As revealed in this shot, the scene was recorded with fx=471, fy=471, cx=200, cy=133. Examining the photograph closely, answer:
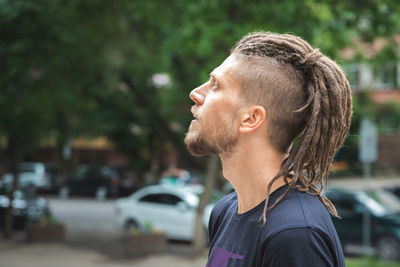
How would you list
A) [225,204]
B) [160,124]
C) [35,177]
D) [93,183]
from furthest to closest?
[35,177], [93,183], [160,124], [225,204]

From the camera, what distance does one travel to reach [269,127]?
4.85ft

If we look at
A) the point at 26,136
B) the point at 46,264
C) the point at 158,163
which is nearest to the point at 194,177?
the point at 158,163

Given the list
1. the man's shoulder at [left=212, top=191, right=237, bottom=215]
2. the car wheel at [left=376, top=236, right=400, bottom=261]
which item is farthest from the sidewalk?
the man's shoulder at [left=212, top=191, right=237, bottom=215]

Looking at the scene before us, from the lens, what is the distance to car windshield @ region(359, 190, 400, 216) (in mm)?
11266

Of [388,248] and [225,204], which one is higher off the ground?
[225,204]

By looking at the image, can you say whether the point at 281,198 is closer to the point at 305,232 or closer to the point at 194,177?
the point at 305,232

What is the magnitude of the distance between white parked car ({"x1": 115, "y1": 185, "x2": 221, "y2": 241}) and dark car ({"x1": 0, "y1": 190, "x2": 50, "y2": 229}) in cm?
293

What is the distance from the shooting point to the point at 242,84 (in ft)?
4.95

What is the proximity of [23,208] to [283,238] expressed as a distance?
15.3 m

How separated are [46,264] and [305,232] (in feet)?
32.5

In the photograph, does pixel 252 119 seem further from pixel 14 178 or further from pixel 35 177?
pixel 35 177

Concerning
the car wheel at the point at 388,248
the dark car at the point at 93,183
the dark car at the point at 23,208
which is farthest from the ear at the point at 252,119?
the dark car at the point at 93,183

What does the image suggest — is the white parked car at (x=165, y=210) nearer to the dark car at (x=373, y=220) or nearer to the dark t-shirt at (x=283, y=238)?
the dark car at (x=373, y=220)

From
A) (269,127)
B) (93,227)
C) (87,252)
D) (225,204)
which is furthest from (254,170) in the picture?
(93,227)
